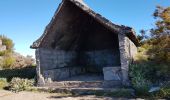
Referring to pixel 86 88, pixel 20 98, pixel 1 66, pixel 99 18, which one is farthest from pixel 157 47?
pixel 1 66

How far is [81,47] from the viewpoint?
18.3m

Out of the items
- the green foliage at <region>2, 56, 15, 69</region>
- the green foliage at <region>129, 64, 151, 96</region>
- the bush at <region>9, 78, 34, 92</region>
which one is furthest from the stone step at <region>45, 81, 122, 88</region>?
the green foliage at <region>2, 56, 15, 69</region>

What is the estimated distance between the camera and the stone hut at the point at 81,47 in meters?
12.0

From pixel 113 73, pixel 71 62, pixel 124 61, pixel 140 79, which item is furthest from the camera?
pixel 71 62

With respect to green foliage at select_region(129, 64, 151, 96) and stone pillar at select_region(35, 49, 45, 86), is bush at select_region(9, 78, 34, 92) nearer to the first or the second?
stone pillar at select_region(35, 49, 45, 86)

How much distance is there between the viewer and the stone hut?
39.4 feet

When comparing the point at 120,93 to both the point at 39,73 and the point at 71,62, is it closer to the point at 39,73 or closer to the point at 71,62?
the point at 39,73

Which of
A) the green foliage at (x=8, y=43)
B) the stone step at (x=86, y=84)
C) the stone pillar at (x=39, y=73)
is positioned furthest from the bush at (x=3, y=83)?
the green foliage at (x=8, y=43)

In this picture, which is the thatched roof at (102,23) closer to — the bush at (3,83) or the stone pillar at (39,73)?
the stone pillar at (39,73)

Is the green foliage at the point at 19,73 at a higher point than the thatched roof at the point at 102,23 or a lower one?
lower

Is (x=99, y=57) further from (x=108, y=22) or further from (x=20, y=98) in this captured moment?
(x=20, y=98)

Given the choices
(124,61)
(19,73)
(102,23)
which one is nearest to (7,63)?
(19,73)

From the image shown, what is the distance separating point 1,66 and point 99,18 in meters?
13.3

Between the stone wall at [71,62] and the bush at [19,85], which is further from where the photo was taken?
the stone wall at [71,62]
